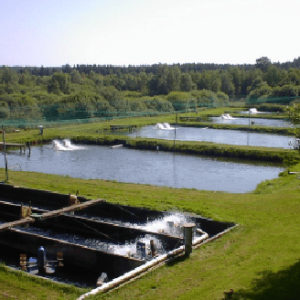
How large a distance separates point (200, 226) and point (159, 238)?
7.38ft

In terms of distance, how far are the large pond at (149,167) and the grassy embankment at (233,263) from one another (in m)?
8.77

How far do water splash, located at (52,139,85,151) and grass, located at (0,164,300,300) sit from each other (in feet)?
81.4

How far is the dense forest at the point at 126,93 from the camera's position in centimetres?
8011

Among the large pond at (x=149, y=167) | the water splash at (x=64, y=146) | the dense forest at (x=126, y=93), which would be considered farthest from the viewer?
the dense forest at (x=126, y=93)

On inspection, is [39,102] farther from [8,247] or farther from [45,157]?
[8,247]

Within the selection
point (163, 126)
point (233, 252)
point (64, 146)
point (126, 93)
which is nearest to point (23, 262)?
point (233, 252)

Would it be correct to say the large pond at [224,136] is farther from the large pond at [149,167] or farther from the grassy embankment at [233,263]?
the grassy embankment at [233,263]

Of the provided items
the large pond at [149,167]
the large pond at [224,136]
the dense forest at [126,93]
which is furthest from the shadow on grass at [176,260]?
the dense forest at [126,93]

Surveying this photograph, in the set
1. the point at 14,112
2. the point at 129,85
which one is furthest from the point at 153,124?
the point at 129,85

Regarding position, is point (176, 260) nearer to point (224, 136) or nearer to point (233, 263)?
point (233, 263)

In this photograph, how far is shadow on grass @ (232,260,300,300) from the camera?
838 cm

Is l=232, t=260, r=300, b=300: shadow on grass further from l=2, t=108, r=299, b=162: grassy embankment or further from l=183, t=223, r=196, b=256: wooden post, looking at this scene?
l=2, t=108, r=299, b=162: grassy embankment

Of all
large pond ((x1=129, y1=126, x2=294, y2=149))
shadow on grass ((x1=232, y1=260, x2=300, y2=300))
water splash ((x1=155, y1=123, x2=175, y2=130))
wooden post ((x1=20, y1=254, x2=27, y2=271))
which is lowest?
wooden post ((x1=20, y1=254, x2=27, y2=271))

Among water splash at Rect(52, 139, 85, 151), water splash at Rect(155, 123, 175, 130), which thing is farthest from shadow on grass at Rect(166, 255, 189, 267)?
water splash at Rect(155, 123, 175, 130)
